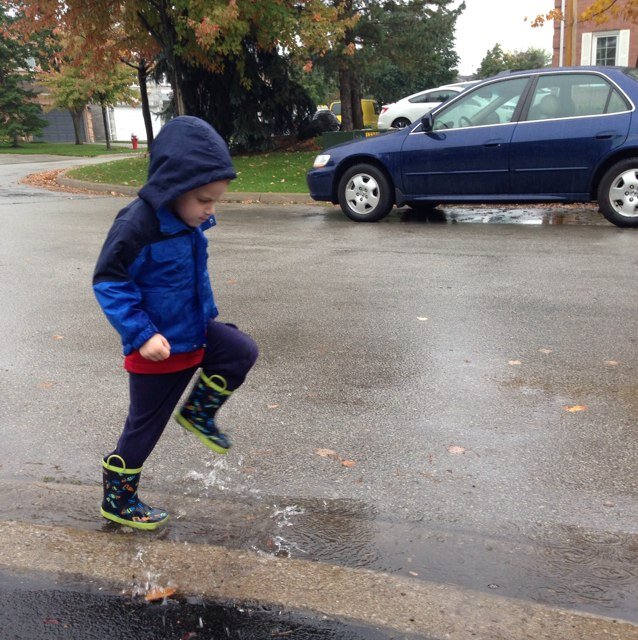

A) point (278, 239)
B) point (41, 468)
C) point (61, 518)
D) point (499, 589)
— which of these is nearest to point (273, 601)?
point (499, 589)

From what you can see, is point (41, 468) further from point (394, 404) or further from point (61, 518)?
point (394, 404)

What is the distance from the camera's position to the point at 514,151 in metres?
9.36

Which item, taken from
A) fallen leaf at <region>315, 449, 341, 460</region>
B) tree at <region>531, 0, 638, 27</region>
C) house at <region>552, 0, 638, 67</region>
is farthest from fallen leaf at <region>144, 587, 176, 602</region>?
house at <region>552, 0, 638, 67</region>

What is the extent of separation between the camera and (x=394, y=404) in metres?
4.07

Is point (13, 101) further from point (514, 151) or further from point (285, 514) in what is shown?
point (285, 514)

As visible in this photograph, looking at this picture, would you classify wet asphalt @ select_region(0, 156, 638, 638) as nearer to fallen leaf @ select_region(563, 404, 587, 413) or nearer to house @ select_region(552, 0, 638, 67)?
fallen leaf @ select_region(563, 404, 587, 413)

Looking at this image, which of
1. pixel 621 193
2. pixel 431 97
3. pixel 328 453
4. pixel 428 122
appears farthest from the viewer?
pixel 431 97

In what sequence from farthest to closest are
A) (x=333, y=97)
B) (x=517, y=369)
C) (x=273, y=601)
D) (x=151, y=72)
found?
(x=333, y=97) → (x=151, y=72) → (x=517, y=369) → (x=273, y=601)

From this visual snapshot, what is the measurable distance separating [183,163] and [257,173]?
15.4m

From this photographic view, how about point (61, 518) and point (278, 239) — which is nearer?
point (61, 518)

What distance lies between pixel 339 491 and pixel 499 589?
85cm

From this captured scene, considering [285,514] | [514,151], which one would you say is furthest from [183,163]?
[514,151]

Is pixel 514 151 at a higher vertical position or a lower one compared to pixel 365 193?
higher

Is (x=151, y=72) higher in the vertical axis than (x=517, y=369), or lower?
higher
